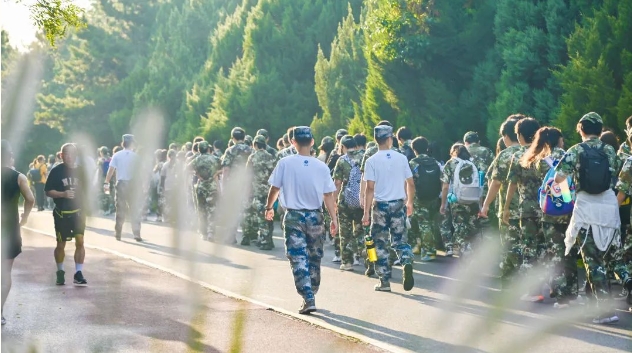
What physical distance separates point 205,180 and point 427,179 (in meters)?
6.61

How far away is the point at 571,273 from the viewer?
1027 cm

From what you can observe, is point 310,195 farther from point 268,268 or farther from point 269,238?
point 269,238

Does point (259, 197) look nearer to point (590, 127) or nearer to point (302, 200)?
point (302, 200)

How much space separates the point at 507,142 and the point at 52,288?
6051mm

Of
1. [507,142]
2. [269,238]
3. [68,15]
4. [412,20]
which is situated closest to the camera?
[68,15]

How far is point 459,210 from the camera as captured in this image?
15.0m

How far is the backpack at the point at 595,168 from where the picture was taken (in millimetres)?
9039

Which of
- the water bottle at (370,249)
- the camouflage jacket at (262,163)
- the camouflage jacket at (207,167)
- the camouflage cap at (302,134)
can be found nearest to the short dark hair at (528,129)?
the water bottle at (370,249)

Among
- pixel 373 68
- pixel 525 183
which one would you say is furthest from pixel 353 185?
pixel 373 68

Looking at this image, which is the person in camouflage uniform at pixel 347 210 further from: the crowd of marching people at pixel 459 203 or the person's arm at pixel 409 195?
the person's arm at pixel 409 195

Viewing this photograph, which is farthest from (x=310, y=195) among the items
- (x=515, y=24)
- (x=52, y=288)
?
(x=515, y=24)

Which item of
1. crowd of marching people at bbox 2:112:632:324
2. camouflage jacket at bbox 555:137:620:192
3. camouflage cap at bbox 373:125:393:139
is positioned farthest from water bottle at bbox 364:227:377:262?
camouflage jacket at bbox 555:137:620:192

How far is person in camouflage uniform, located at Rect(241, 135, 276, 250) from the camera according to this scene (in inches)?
727

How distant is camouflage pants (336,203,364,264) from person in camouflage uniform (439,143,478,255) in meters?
1.55
